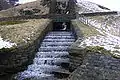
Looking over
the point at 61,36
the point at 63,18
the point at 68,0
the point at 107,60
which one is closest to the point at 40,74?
the point at 107,60

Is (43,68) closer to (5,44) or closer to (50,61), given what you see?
(50,61)

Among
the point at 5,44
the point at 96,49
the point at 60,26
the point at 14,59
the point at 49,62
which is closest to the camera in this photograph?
the point at 96,49

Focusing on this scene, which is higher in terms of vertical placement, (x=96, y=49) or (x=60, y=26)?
(x=96, y=49)

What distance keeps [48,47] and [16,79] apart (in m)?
5.64

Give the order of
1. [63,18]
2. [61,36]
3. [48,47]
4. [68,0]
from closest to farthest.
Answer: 1. [48,47]
2. [61,36]
3. [63,18]
4. [68,0]

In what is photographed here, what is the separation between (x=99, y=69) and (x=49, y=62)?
5.95m

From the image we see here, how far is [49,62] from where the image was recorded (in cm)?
1880

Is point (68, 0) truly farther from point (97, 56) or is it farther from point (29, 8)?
point (97, 56)

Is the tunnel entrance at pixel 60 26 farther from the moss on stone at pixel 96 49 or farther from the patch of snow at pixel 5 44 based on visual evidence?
the moss on stone at pixel 96 49

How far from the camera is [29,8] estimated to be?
158 ft

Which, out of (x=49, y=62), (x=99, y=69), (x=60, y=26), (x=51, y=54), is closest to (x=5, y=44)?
(x=49, y=62)

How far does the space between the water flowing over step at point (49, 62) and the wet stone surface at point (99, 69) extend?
283cm

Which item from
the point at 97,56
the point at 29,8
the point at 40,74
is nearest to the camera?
the point at 97,56

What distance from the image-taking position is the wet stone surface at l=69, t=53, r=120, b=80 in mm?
12867
